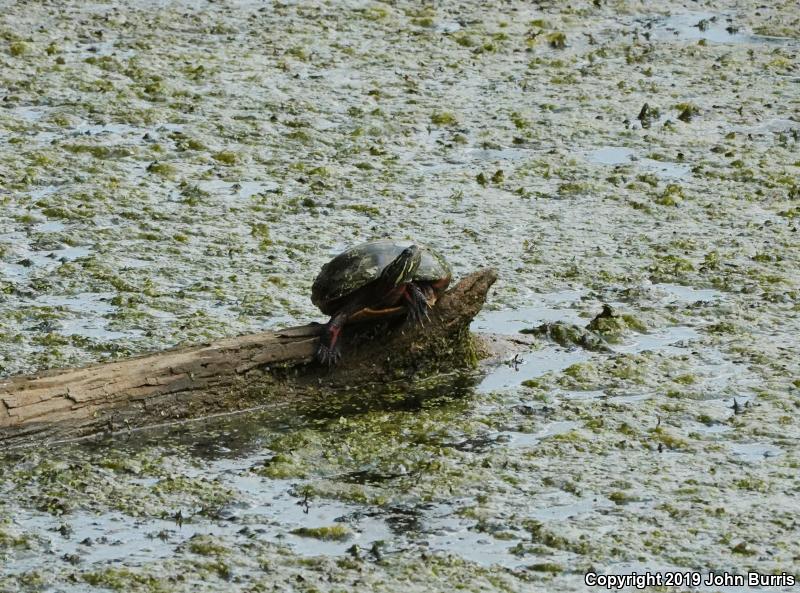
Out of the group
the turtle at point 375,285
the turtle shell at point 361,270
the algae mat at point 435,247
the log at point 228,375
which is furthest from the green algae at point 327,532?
the turtle shell at point 361,270

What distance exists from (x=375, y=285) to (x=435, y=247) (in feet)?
6.62

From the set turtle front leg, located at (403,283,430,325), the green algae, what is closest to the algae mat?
the green algae

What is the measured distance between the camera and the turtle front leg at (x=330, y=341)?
682cm

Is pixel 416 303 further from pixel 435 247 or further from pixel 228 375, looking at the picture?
pixel 435 247

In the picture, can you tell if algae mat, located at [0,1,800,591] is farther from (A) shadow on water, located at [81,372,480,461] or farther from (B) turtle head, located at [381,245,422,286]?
(B) turtle head, located at [381,245,422,286]

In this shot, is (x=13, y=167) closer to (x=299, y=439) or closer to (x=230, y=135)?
(x=230, y=135)

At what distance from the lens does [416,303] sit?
704 cm

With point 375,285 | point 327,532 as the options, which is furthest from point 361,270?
point 327,532

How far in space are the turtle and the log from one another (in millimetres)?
77

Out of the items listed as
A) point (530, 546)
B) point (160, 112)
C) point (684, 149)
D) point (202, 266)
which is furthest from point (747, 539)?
point (160, 112)

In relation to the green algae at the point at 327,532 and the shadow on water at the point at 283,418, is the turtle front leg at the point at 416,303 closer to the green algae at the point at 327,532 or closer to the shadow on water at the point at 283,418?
the shadow on water at the point at 283,418

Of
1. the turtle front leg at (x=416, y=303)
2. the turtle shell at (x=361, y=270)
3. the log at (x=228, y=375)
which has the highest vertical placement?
the turtle shell at (x=361, y=270)

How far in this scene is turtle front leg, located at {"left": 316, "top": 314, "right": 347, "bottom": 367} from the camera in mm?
6824

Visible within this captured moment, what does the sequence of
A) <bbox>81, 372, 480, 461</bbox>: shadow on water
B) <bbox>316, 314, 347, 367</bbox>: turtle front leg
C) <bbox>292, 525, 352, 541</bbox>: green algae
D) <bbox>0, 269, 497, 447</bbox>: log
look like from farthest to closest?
<bbox>316, 314, 347, 367</bbox>: turtle front leg, <bbox>81, 372, 480, 461</bbox>: shadow on water, <bbox>0, 269, 497, 447</bbox>: log, <bbox>292, 525, 352, 541</bbox>: green algae
